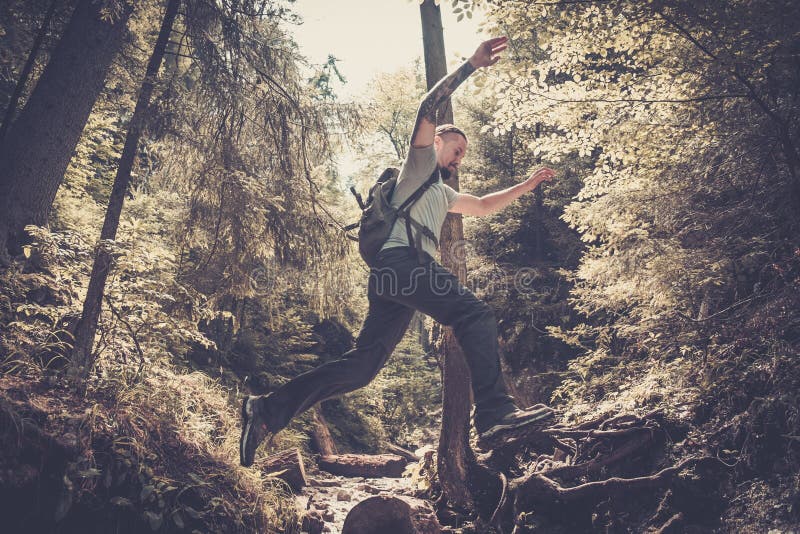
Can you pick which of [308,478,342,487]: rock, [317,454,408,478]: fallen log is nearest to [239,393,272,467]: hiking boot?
[308,478,342,487]: rock

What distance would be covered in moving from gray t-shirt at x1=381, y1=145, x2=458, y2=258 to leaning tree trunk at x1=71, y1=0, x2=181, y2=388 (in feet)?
8.69

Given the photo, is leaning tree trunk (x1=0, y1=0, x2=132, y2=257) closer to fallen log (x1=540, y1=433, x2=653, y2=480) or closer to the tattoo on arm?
the tattoo on arm

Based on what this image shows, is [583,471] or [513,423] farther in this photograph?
[583,471]

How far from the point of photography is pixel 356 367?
3.53 metres

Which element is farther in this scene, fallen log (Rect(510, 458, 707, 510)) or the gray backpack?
fallen log (Rect(510, 458, 707, 510))

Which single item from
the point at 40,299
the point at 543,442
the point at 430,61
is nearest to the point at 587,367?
the point at 543,442

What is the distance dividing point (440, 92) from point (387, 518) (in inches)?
146

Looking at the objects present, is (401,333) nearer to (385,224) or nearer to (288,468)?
(385,224)

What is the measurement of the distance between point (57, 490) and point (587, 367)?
5956 millimetres

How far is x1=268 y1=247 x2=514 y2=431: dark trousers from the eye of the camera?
3.17 meters

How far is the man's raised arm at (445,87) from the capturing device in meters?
3.09

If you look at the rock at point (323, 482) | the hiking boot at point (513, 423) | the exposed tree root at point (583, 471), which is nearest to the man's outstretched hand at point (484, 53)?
the hiking boot at point (513, 423)

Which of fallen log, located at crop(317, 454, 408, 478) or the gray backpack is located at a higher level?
the gray backpack

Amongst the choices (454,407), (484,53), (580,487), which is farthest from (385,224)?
(454,407)
